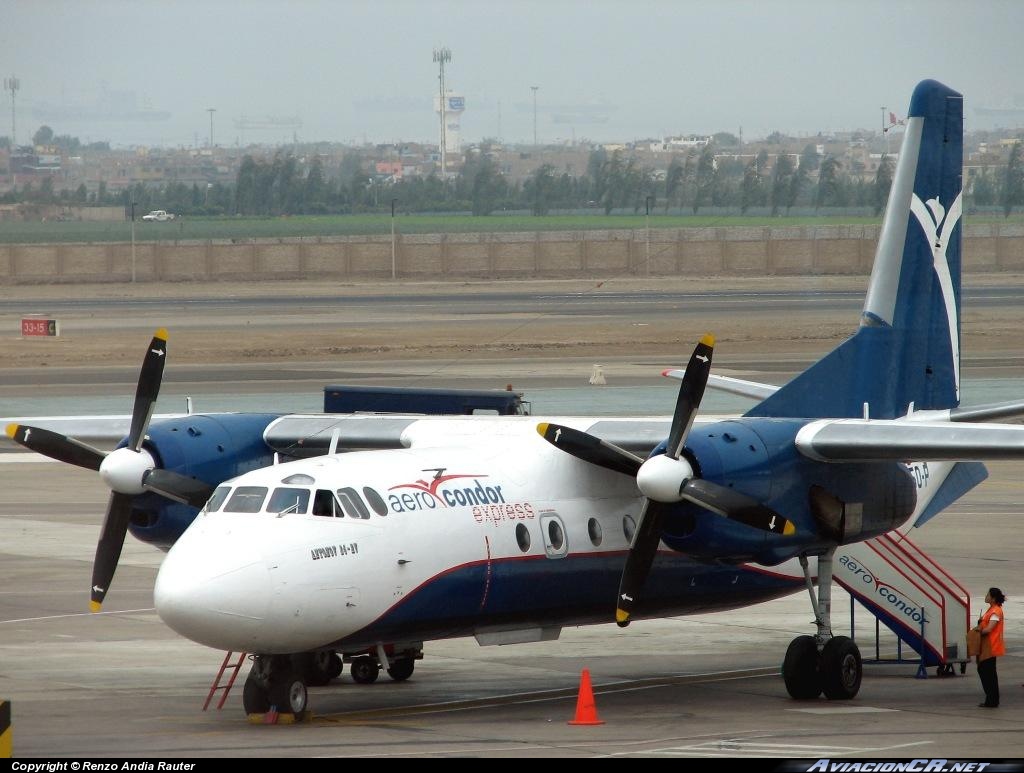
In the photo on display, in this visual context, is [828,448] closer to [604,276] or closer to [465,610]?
[465,610]

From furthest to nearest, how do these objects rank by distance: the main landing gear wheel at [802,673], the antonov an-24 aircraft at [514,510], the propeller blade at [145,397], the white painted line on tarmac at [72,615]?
1. the white painted line on tarmac at [72,615]
2. the propeller blade at [145,397]
3. the main landing gear wheel at [802,673]
4. the antonov an-24 aircraft at [514,510]

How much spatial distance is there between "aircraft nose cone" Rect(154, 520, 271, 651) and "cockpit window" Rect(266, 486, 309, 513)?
2.34 ft

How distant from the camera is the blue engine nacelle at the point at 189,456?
21734 mm

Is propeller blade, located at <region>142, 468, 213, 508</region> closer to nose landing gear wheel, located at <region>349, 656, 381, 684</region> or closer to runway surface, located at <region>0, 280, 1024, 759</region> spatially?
runway surface, located at <region>0, 280, 1024, 759</region>

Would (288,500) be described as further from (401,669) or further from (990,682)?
(990,682)

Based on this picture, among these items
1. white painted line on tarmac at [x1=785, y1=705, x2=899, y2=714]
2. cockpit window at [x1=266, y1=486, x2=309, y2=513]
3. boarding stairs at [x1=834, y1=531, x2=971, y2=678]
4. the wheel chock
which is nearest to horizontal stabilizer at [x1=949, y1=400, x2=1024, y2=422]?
boarding stairs at [x1=834, y1=531, x2=971, y2=678]

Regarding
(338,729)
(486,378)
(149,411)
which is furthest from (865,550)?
(486,378)

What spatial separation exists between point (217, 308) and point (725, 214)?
96.0 metres

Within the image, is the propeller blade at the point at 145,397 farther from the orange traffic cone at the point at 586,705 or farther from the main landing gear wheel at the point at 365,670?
the orange traffic cone at the point at 586,705

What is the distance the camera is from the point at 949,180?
2555cm

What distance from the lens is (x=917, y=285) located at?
24953mm

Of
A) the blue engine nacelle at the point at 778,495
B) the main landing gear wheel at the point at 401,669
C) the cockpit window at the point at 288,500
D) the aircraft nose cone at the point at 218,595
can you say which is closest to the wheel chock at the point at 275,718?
the aircraft nose cone at the point at 218,595

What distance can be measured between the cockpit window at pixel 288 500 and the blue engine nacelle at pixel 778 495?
4353mm

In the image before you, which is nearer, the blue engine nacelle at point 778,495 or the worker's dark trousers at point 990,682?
the blue engine nacelle at point 778,495
